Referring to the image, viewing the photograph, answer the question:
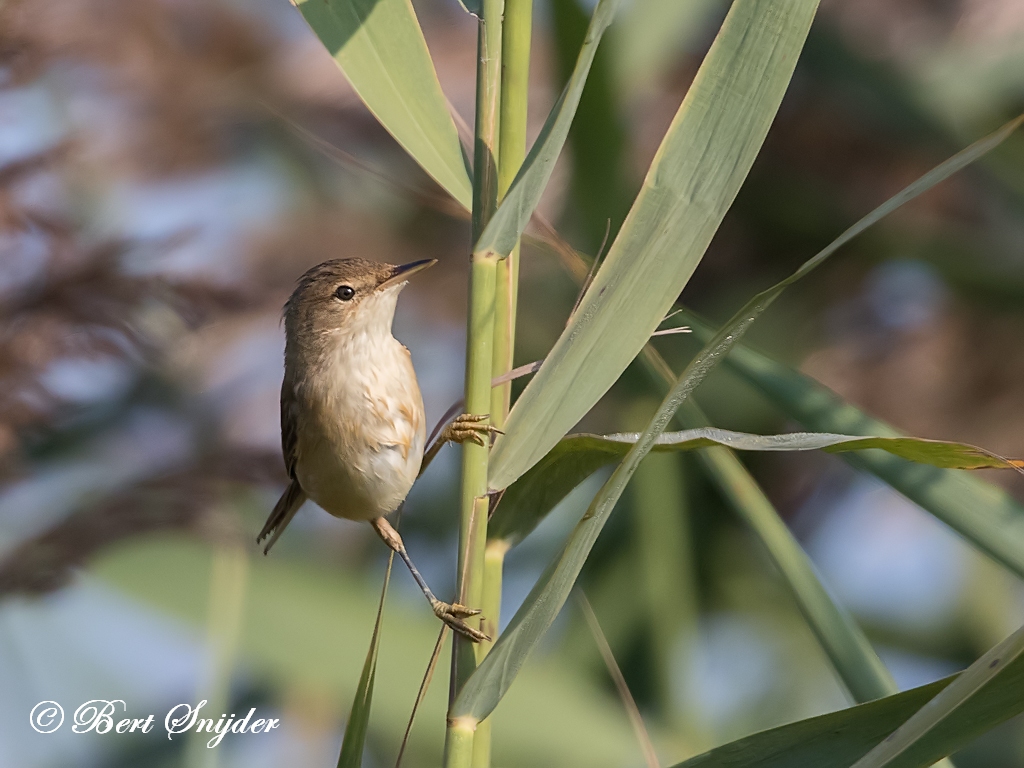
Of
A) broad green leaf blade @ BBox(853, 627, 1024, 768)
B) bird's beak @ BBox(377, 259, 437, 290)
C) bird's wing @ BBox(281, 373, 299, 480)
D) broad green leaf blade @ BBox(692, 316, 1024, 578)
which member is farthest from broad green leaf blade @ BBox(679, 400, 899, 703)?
bird's wing @ BBox(281, 373, 299, 480)

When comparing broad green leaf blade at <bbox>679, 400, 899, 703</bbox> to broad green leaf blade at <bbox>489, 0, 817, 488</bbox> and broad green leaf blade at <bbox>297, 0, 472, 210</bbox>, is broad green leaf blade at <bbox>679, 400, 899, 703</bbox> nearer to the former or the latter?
broad green leaf blade at <bbox>489, 0, 817, 488</bbox>

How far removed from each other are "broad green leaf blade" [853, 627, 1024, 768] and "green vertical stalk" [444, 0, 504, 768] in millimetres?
382

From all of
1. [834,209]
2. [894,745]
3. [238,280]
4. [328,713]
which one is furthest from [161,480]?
[834,209]

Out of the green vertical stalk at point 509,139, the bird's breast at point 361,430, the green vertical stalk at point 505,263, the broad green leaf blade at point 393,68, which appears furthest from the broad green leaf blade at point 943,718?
the bird's breast at point 361,430

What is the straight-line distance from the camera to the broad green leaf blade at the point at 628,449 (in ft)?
3.32

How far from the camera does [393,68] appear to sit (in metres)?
1.06

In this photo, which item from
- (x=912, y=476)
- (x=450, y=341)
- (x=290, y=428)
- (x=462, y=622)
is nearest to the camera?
(x=462, y=622)

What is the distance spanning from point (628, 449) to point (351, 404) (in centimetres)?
77

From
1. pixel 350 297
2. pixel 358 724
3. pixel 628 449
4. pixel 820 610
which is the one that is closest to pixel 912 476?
pixel 820 610

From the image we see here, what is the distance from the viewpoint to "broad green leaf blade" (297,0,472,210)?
3.45 feet

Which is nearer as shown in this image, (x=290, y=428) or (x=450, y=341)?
(x=290, y=428)

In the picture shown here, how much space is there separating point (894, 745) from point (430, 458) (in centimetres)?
87

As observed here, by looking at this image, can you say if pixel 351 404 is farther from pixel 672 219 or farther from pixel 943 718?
pixel 943 718

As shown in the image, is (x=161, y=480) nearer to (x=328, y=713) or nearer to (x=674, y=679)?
(x=328, y=713)
